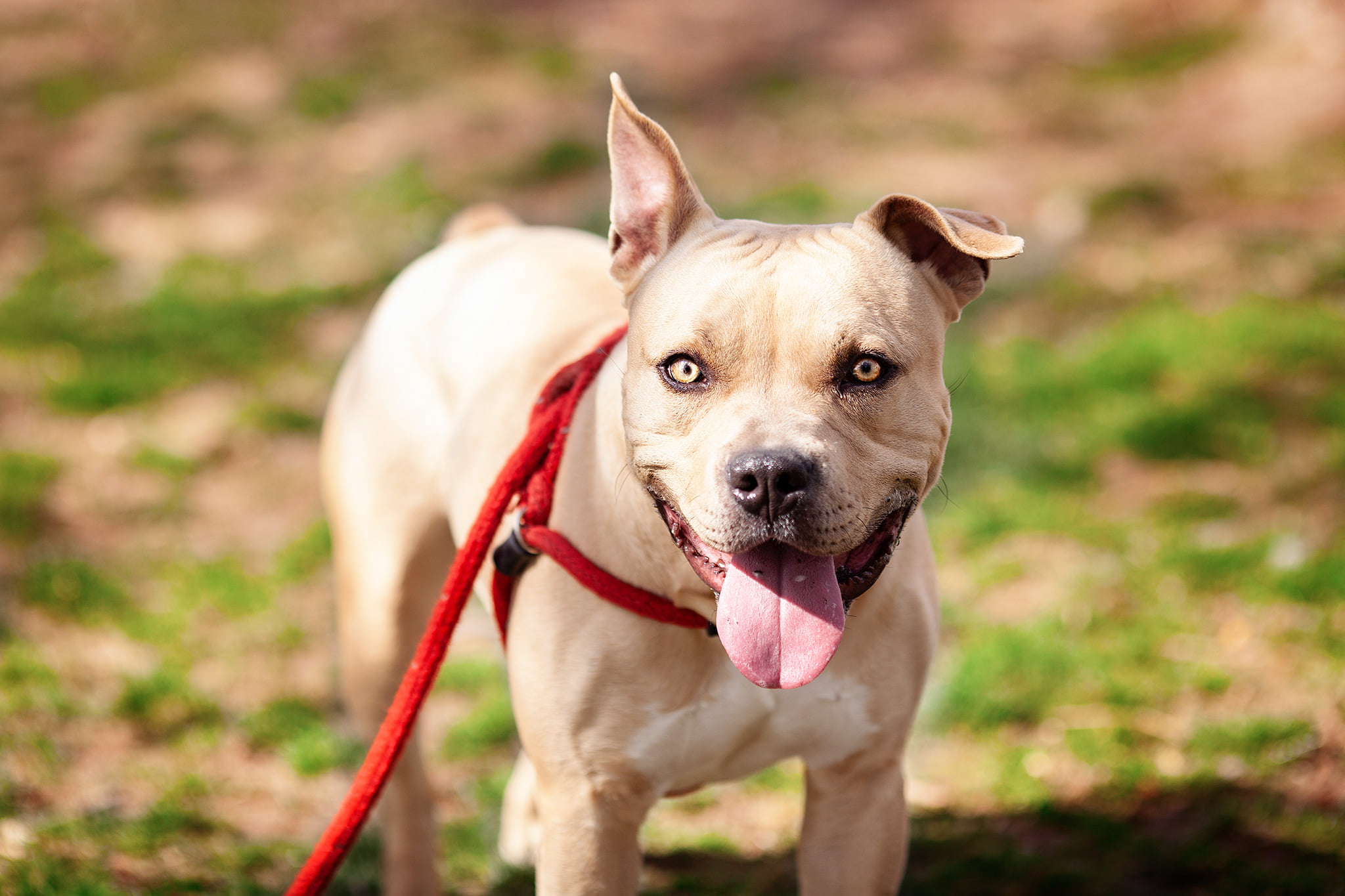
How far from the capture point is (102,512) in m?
5.56

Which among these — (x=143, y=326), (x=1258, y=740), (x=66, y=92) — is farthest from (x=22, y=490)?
(x=66, y=92)

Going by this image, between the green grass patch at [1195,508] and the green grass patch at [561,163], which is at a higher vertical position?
the green grass patch at [561,163]

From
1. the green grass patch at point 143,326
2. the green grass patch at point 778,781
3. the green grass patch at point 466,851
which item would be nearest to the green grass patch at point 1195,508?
the green grass patch at point 778,781

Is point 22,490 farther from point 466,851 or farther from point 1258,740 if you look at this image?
point 1258,740

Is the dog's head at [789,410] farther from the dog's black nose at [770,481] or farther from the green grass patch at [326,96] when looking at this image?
the green grass patch at [326,96]

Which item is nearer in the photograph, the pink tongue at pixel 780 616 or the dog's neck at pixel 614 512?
the pink tongue at pixel 780 616

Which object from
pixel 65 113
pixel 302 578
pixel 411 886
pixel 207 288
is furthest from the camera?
pixel 65 113

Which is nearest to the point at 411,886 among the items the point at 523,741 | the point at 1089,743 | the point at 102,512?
the point at 523,741

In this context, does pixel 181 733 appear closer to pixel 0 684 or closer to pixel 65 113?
pixel 0 684

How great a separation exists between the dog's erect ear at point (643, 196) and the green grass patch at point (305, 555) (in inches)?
112

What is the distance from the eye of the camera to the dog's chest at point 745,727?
2557 millimetres

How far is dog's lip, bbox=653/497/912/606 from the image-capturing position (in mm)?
2357

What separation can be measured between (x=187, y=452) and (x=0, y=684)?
1808 mm

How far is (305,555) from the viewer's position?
528cm
